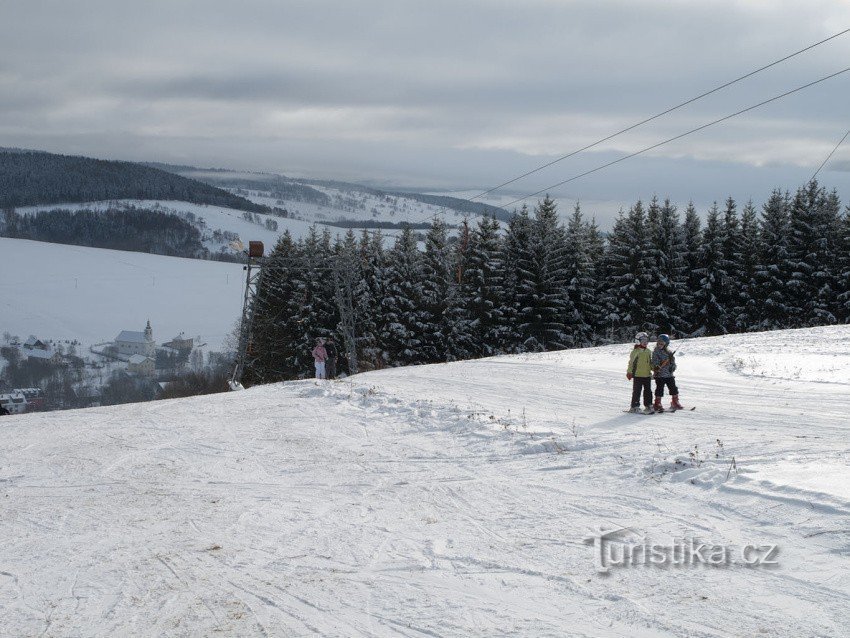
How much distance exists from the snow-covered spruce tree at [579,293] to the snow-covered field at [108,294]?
3380 inches

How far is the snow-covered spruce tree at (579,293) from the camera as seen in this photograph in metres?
51.2

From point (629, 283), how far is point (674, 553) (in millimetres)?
44969

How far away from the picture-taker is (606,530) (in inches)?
324

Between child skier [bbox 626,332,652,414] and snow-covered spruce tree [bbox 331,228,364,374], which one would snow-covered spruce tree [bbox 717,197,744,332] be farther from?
child skier [bbox 626,332,652,414]

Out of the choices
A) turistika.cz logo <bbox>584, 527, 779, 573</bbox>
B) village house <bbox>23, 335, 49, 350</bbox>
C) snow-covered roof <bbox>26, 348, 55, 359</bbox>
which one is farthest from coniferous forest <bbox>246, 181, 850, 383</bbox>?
village house <bbox>23, 335, 49, 350</bbox>

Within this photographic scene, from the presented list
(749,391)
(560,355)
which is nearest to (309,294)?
(560,355)

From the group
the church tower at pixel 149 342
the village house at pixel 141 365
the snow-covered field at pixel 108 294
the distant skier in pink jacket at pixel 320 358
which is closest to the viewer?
the distant skier in pink jacket at pixel 320 358

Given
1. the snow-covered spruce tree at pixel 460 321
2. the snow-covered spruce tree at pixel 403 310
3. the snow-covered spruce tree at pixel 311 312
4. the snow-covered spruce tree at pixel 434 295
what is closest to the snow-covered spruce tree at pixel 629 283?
the snow-covered spruce tree at pixel 460 321

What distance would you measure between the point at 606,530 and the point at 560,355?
20.4 m

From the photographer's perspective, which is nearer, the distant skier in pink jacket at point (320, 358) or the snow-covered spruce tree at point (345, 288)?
the distant skier in pink jacket at point (320, 358)

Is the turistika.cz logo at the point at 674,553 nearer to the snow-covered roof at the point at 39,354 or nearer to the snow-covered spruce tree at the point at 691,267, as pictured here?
the snow-covered spruce tree at the point at 691,267

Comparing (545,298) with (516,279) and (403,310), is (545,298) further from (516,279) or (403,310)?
(403,310)

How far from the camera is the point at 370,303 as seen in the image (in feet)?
177

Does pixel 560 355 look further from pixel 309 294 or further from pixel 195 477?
pixel 309 294
